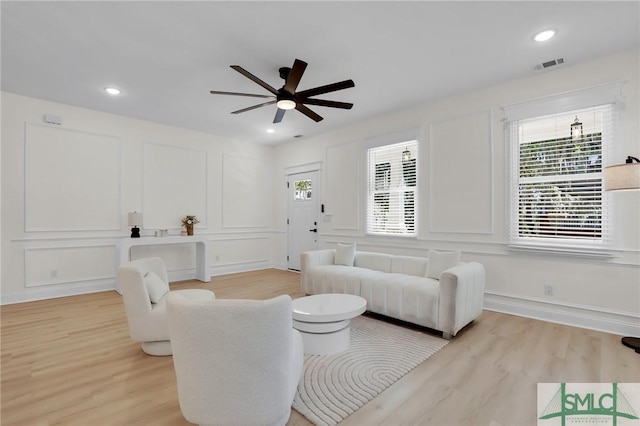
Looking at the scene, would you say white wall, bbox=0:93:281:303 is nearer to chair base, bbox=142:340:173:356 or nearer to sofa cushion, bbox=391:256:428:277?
chair base, bbox=142:340:173:356

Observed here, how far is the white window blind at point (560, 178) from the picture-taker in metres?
3.18

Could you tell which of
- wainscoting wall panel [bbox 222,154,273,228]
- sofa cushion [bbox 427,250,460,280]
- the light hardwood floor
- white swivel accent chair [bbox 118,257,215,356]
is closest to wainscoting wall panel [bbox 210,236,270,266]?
wainscoting wall panel [bbox 222,154,273,228]

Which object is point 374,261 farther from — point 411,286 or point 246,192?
point 246,192

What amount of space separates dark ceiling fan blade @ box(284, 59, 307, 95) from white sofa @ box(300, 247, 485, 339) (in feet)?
7.49

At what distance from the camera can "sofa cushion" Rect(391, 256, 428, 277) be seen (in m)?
3.83

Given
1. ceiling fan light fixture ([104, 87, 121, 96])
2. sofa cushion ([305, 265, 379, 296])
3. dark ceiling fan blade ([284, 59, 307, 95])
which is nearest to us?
dark ceiling fan blade ([284, 59, 307, 95])

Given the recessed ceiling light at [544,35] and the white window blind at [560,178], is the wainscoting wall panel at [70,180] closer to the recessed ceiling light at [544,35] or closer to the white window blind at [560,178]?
→ the recessed ceiling light at [544,35]

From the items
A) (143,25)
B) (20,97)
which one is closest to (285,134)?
(143,25)

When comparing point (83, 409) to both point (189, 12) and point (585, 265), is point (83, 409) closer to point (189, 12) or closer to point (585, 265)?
point (189, 12)

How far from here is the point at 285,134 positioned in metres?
6.08

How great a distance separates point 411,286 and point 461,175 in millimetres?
1855

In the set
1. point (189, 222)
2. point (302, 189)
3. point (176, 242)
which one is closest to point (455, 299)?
point (302, 189)

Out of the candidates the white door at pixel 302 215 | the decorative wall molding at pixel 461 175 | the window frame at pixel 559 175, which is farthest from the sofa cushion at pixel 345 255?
the window frame at pixel 559 175

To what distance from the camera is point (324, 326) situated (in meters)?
2.51
